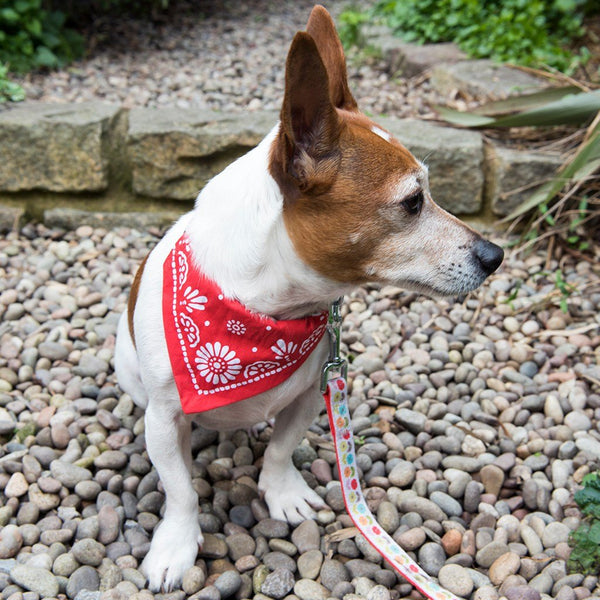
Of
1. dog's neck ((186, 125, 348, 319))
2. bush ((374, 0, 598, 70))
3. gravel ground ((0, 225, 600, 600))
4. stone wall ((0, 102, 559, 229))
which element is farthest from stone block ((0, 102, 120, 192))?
bush ((374, 0, 598, 70))

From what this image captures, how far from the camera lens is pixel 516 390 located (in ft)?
11.0

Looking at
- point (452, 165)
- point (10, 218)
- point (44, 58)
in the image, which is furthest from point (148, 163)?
point (44, 58)

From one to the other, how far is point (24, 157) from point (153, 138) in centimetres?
84

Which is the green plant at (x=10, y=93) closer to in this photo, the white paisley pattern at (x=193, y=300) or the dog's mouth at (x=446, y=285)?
the white paisley pattern at (x=193, y=300)

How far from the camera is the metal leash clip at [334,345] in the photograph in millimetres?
2434

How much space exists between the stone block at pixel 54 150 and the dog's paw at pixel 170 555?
9.10 ft

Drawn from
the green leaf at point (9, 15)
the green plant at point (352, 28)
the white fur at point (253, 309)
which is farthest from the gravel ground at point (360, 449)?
the green plant at point (352, 28)

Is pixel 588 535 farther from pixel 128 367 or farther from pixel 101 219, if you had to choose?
pixel 101 219

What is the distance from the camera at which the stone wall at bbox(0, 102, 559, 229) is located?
14.6ft

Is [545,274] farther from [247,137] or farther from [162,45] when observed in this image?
[162,45]

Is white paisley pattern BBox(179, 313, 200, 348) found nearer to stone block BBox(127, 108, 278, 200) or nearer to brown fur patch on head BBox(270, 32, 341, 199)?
brown fur patch on head BBox(270, 32, 341, 199)

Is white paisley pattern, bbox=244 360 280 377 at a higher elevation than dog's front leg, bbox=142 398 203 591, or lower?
higher

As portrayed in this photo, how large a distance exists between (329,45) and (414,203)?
0.58m

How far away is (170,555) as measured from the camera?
2.44m
